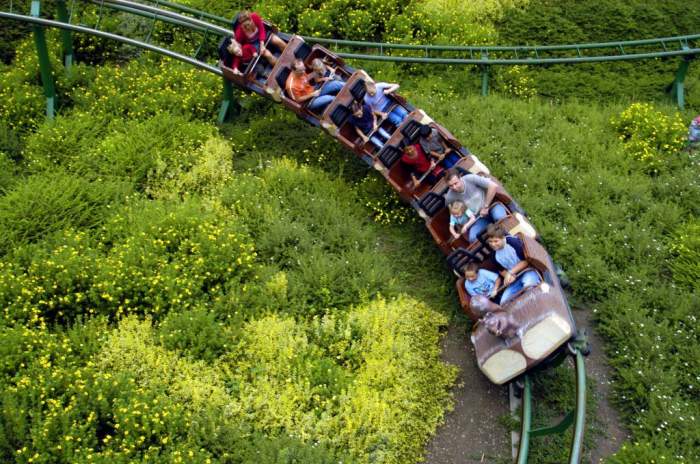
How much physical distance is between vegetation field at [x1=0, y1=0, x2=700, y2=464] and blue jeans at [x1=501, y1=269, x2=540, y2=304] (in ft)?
3.24

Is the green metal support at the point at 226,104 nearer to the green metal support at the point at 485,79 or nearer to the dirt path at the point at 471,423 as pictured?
the green metal support at the point at 485,79

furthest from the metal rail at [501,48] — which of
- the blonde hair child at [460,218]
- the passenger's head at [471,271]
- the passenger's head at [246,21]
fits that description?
the passenger's head at [471,271]

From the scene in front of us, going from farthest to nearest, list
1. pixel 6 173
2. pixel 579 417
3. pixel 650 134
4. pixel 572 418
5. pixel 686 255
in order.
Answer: pixel 650 134
pixel 6 173
pixel 686 255
pixel 572 418
pixel 579 417

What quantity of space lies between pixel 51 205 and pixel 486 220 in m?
5.11

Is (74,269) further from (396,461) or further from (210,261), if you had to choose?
(396,461)

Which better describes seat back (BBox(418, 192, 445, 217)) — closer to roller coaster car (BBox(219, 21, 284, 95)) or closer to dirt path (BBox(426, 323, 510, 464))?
dirt path (BBox(426, 323, 510, 464))

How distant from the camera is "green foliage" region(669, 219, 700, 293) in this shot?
7820mm

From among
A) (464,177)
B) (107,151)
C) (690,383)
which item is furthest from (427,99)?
(690,383)

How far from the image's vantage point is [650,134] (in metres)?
9.45

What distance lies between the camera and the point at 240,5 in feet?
39.9

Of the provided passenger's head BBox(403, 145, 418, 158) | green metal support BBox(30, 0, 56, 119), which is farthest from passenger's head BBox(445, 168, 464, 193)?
green metal support BBox(30, 0, 56, 119)

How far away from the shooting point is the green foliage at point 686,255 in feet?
25.7

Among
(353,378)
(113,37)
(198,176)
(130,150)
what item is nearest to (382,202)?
(198,176)

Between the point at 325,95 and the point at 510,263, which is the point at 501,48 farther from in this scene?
the point at 510,263
